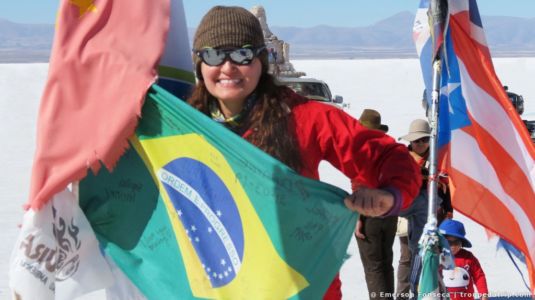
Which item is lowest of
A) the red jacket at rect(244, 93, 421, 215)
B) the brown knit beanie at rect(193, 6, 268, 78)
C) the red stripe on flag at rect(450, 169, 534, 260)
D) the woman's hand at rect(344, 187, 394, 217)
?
the red stripe on flag at rect(450, 169, 534, 260)

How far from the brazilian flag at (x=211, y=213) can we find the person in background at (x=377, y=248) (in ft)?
8.67

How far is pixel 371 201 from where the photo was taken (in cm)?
281

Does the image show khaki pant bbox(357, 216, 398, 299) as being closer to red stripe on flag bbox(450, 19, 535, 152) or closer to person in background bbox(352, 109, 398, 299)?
person in background bbox(352, 109, 398, 299)

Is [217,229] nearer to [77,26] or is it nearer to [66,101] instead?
[66,101]

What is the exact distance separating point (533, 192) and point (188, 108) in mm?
1845

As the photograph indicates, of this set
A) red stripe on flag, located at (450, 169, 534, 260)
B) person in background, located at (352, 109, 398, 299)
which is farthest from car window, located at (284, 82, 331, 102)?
red stripe on flag, located at (450, 169, 534, 260)

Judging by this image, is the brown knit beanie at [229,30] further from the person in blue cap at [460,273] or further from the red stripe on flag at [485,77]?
the person in blue cap at [460,273]

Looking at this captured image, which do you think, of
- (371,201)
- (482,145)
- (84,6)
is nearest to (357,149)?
(371,201)

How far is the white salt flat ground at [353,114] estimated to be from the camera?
709 cm

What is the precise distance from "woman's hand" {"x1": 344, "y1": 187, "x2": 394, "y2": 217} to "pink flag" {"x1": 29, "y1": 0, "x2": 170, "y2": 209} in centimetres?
75

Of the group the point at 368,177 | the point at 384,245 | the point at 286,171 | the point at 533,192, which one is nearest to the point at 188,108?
the point at 286,171

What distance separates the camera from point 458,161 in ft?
13.4

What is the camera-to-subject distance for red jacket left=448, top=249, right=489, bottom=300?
17.3ft

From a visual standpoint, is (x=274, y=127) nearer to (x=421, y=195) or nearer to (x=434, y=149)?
(x=434, y=149)
